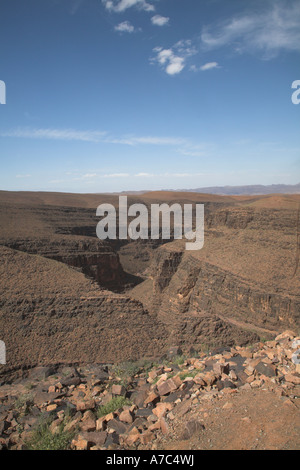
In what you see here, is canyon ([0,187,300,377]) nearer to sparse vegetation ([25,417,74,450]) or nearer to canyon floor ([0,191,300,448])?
canyon floor ([0,191,300,448])

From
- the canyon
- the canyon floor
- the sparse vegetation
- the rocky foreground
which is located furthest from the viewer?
the canyon

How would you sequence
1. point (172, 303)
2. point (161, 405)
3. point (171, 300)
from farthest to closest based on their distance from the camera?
point (171, 300)
point (172, 303)
point (161, 405)

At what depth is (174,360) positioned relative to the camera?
480 inches

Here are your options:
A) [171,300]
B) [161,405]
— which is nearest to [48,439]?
[161,405]

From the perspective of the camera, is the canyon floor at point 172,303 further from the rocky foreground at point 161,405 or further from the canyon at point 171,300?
the rocky foreground at point 161,405

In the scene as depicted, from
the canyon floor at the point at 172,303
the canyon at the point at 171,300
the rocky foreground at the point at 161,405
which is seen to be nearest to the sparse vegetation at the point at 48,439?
the rocky foreground at the point at 161,405

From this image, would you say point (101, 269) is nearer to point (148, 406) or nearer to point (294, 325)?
point (294, 325)

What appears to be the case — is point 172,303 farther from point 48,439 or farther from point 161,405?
point 48,439

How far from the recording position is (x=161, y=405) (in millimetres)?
7918

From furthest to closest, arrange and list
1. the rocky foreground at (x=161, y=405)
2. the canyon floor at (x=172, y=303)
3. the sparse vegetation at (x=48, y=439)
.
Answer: the canyon floor at (x=172, y=303) < the sparse vegetation at (x=48, y=439) < the rocky foreground at (x=161, y=405)

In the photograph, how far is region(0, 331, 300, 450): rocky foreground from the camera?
20.4ft

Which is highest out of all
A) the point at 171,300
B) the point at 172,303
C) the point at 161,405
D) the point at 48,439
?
the point at 161,405

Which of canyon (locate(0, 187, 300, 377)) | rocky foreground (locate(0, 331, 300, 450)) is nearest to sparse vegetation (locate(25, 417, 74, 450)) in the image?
rocky foreground (locate(0, 331, 300, 450))

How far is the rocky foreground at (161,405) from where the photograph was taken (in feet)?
20.4
